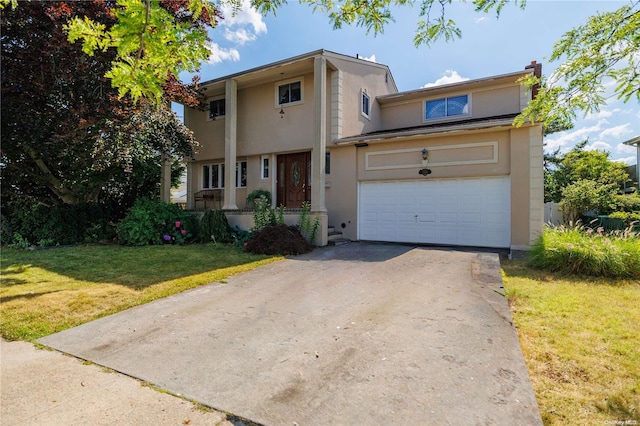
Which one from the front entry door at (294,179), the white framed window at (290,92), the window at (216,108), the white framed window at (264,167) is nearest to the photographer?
the white framed window at (290,92)

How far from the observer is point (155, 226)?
11.1m

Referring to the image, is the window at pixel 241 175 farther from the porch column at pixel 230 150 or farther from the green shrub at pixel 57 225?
the green shrub at pixel 57 225

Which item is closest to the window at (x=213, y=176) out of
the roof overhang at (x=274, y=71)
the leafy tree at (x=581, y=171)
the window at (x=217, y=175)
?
the window at (x=217, y=175)

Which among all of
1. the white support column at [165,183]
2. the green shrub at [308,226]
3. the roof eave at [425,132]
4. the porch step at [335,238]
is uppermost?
the roof eave at [425,132]

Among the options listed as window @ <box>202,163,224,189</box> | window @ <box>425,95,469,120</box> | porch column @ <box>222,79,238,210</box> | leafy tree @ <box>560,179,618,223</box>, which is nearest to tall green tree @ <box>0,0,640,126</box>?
porch column @ <box>222,79,238,210</box>

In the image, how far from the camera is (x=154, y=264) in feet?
24.9

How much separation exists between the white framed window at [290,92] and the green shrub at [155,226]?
5.53 metres

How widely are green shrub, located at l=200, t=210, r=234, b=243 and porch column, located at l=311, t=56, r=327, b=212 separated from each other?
10.3ft

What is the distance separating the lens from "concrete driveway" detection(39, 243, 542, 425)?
8.19 ft

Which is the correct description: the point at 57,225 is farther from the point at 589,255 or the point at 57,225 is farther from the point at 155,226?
the point at 589,255

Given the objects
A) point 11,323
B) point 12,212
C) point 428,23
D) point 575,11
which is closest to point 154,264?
point 11,323

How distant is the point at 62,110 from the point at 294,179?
24.1ft

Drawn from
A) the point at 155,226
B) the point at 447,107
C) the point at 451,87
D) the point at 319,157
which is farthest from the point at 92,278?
the point at 451,87

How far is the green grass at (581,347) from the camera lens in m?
2.44
